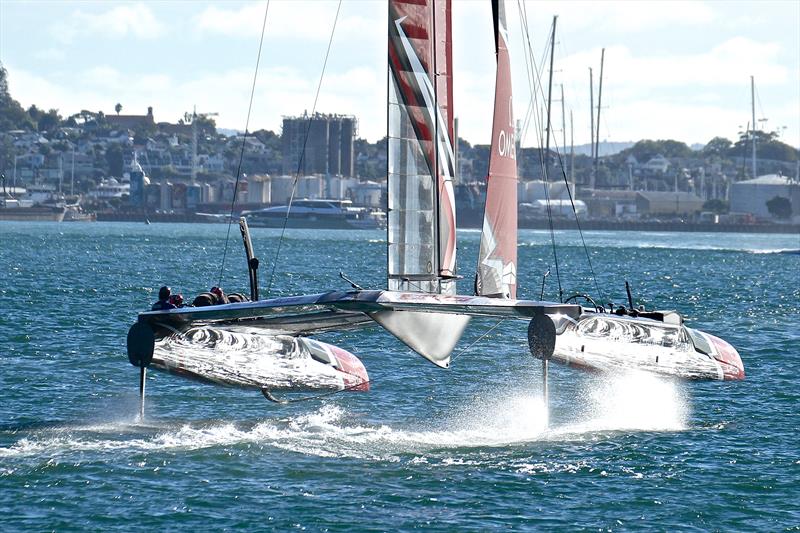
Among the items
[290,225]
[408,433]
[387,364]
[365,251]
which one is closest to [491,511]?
[408,433]

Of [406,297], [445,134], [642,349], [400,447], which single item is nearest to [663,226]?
[642,349]

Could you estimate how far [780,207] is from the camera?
18550 centimetres

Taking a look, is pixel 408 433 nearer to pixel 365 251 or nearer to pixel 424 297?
pixel 424 297

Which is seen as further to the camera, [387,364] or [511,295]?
[387,364]

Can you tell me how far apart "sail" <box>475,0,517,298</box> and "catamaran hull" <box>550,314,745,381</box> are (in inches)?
55.3

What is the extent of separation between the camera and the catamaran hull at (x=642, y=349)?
768 inches

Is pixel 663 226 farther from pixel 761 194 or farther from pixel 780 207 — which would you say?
pixel 761 194

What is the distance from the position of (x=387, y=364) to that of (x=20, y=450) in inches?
408

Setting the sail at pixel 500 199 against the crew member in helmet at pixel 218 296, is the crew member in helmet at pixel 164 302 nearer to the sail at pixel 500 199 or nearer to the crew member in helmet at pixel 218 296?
the crew member in helmet at pixel 218 296

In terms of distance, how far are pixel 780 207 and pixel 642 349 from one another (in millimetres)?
173094

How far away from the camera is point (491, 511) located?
13531 millimetres

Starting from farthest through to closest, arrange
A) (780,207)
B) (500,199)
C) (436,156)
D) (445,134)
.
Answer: (780,207) → (500,199) → (445,134) → (436,156)

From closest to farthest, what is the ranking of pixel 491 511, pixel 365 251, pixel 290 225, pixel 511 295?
pixel 491 511
pixel 511 295
pixel 365 251
pixel 290 225

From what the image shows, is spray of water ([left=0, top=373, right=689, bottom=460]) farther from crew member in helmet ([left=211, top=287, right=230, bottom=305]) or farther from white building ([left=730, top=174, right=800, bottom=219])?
white building ([left=730, top=174, right=800, bottom=219])
